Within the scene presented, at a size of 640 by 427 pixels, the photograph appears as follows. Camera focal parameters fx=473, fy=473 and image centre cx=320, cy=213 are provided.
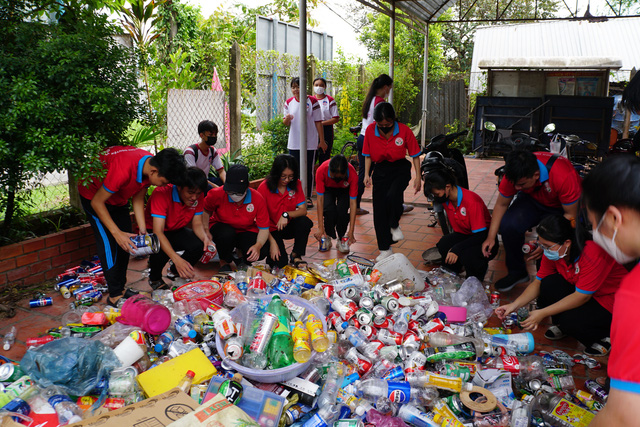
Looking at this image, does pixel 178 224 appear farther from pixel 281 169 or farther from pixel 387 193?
pixel 387 193

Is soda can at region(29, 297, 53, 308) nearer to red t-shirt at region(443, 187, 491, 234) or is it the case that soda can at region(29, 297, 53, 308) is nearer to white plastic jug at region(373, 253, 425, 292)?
white plastic jug at region(373, 253, 425, 292)

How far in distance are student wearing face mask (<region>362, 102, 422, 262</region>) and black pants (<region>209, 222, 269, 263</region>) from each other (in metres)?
1.27

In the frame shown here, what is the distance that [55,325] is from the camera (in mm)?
3447

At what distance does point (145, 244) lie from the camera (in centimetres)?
370

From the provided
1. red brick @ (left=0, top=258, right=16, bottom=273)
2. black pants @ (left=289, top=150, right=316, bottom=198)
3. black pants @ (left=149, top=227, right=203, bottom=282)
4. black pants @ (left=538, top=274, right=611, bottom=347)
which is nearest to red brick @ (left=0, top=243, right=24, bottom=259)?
red brick @ (left=0, top=258, right=16, bottom=273)

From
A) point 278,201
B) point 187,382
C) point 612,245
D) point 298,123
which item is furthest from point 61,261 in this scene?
point 612,245

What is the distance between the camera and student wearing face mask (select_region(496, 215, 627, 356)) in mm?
2790

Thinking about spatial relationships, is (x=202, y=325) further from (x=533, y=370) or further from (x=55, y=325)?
(x=533, y=370)

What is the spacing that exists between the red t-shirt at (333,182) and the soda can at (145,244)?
1796mm

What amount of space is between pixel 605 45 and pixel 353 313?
14768 millimetres

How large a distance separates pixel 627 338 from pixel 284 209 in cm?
350

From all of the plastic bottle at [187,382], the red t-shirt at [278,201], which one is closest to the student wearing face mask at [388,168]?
the red t-shirt at [278,201]

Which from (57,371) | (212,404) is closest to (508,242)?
(212,404)

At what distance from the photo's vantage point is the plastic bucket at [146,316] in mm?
3008
